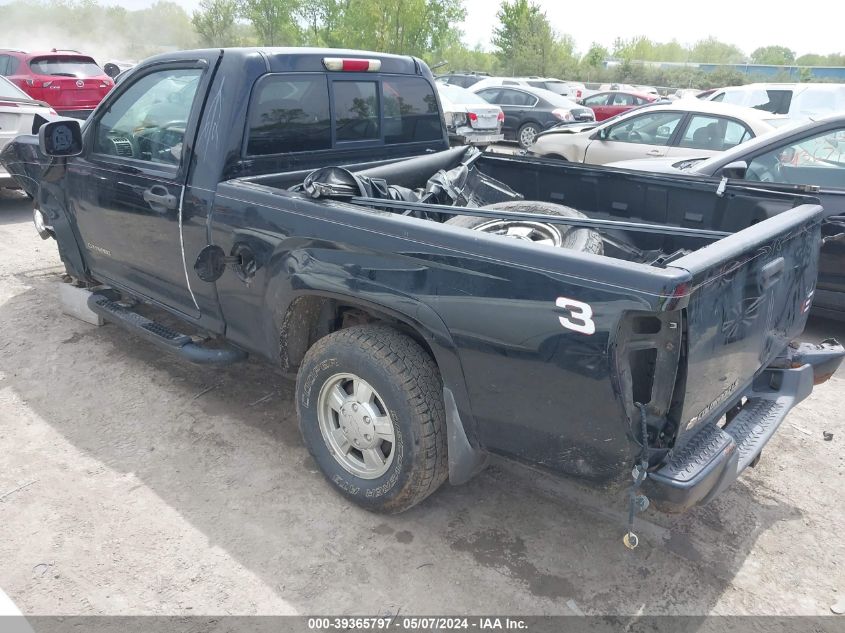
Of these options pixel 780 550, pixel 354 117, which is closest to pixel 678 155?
pixel 354 117

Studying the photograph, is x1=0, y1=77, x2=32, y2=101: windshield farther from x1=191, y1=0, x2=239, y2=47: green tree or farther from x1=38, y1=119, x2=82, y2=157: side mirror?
x1=191, y1=0, x2=239, y2=47: green tree

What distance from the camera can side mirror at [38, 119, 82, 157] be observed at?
407 centimetres

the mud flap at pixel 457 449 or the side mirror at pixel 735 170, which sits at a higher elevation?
the side mirror at pixel 735 170

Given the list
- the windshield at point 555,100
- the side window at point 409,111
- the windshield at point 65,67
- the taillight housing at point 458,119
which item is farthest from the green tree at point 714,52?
the side window at point 409,111

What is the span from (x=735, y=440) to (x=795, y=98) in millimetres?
12224

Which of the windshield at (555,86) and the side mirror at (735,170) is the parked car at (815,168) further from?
the windshield at (555,86)

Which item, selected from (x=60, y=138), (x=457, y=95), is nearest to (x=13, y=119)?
(x=60, y=138)

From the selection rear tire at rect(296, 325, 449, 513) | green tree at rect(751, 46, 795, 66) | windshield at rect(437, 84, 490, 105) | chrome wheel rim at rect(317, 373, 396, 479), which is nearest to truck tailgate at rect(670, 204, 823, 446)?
rear tire at rect(296, 325, 449, 513)

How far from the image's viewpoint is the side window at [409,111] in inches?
165

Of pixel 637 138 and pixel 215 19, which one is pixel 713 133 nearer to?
pixel 637 138

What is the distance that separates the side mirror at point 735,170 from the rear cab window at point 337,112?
2.35 m

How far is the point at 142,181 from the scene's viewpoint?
3.79 metres

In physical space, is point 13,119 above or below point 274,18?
below

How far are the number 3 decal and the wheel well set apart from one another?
3.64 feet
